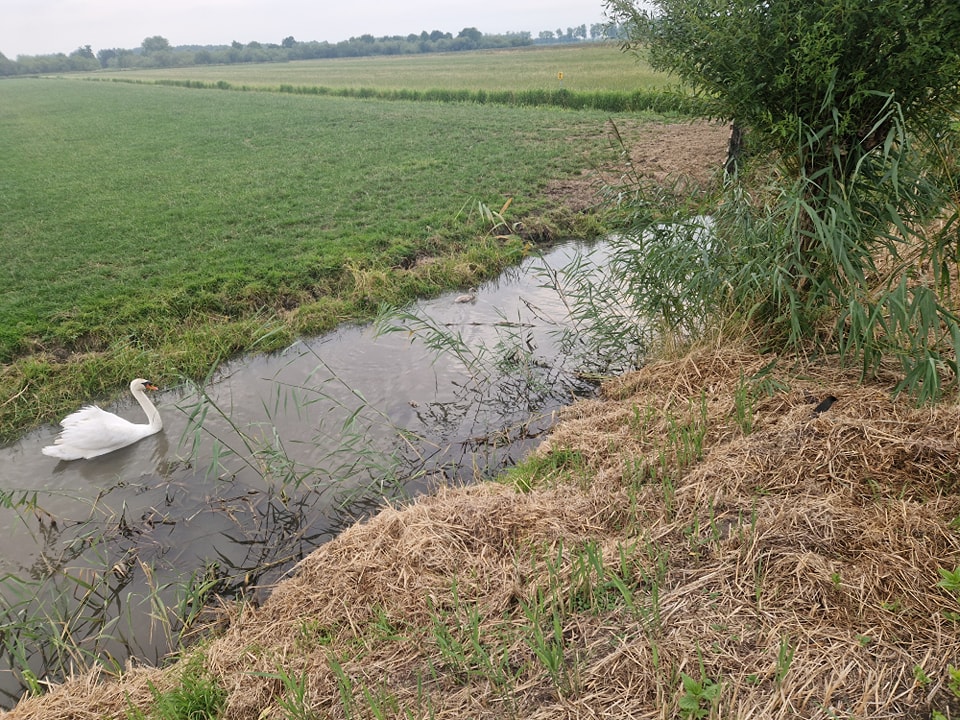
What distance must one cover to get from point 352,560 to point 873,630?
2569 mm

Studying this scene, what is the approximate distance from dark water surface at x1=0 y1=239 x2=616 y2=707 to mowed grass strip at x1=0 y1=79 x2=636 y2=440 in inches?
31.5

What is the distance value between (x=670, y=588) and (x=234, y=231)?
31.4 ft

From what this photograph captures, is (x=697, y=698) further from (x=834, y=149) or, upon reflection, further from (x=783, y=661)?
(x=834, y=149)

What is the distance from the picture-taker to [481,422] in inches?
230

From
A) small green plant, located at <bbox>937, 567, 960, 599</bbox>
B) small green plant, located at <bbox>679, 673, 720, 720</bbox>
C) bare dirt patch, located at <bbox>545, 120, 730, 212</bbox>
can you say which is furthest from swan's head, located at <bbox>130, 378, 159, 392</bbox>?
bare dirt patch, located at <bbox>545, 120, 730, 212</bbox>

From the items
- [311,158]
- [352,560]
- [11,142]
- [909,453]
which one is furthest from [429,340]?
[11,142]

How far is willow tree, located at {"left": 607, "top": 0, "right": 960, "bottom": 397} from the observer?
141 inches

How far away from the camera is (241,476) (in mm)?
5223

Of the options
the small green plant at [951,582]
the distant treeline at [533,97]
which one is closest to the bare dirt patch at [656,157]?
the distant treeline at [533,97]

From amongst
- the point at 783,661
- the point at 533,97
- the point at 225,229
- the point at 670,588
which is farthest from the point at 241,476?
the point at 533,97

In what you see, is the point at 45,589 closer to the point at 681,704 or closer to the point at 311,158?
the point at 681,704

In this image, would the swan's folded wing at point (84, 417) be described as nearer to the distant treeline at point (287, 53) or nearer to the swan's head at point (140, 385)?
the swan's head at point (140, 385)

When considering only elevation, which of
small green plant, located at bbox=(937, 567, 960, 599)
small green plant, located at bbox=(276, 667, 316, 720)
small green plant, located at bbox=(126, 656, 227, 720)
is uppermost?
small green plant, located at bbox=(937, 567, 960, 599)

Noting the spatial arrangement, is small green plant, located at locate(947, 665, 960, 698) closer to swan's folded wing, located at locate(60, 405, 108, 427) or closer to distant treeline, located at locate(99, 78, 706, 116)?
swan's folded wing, located at locate(60, 405, 108, 427)
